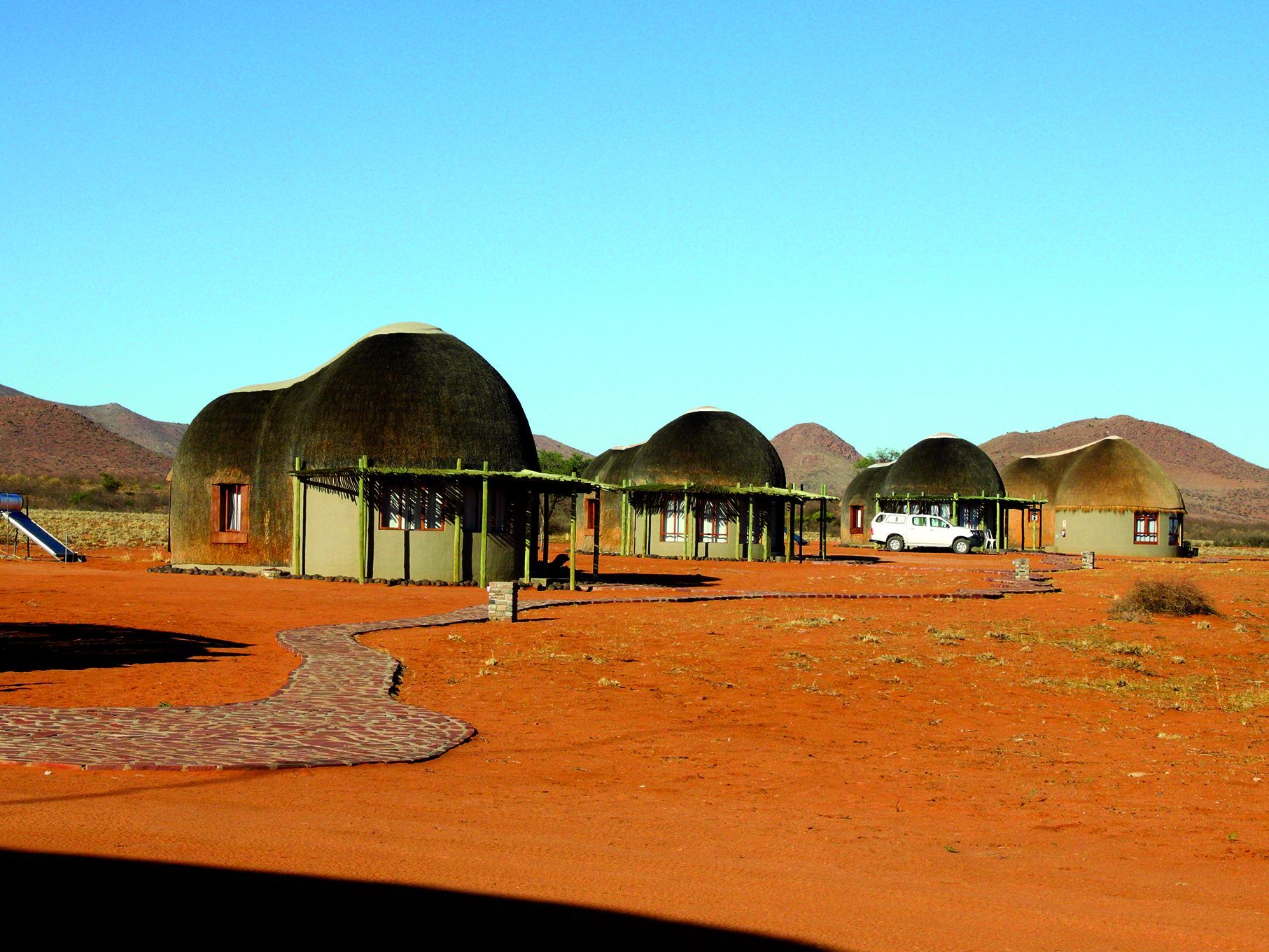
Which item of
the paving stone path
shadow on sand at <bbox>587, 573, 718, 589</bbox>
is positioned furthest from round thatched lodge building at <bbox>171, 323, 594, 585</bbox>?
the paving stone path

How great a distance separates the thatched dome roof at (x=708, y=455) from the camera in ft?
147

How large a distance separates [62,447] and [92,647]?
396ft

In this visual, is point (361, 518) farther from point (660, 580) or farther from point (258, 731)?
point (258, 731)

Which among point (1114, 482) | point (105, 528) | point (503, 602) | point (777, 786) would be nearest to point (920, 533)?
point (1114, 482)

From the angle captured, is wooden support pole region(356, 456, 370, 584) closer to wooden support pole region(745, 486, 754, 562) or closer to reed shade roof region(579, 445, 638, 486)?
wooden support pole region(745, 486, 754, 562)

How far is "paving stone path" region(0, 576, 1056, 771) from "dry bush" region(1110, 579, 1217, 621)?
1547cm

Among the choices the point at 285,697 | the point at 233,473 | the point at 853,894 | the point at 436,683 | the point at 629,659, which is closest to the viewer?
the point at 853,894

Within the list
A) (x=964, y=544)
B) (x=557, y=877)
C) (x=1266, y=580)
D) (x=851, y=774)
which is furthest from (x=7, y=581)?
(x=964, y=544)

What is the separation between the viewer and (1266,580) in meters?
33.9

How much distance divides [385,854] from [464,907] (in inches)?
40.7

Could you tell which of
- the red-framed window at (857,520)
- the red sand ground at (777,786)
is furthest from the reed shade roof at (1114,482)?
the red sand ground at (777,786)

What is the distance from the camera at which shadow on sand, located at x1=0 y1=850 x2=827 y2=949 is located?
5.14 metres

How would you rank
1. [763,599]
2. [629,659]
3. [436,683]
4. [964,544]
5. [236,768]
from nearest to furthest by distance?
1. [236,768]
2. [436,683]
3. [629,659]
4. [763,599]
5. [964,544]

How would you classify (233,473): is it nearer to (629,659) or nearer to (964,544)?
(629,659)
